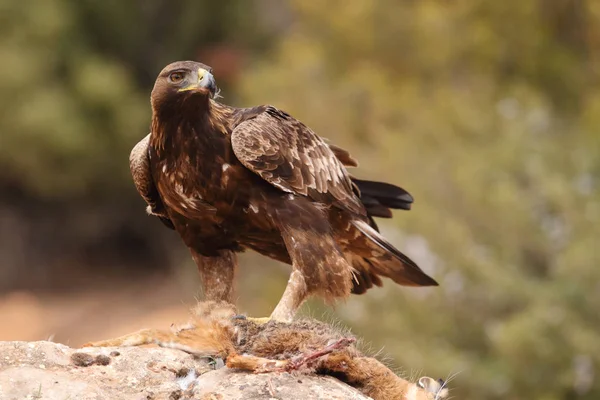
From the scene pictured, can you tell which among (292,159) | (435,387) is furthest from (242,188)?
(435,387)

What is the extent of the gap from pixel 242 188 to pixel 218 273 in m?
0.67

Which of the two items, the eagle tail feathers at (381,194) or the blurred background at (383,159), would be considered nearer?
the eagle tail feathers at (381,194)

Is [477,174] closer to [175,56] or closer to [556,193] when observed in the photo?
[556,193]

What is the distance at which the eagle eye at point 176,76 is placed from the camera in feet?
16.4

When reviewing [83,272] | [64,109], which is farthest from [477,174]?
[83,272]

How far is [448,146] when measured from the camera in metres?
14.2

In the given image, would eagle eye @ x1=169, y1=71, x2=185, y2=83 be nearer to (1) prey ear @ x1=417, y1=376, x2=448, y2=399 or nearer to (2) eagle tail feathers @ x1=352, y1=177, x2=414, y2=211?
(2) eagle tail feathers @ x1=352, y1=177, x2=414, y2=211

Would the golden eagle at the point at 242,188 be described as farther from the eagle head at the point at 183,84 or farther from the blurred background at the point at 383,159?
the blurred background at the point at 383,159

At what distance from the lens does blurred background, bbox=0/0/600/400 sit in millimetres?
11188

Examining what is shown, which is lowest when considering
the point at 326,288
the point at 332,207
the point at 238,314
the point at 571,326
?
the point at 238,314

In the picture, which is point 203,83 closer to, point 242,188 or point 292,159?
point 242,188

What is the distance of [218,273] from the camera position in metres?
5.70

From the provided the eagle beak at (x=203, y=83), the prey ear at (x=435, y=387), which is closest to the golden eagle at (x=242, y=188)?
the eagle beak at (x=203, y=83)

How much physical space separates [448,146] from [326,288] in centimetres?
918
